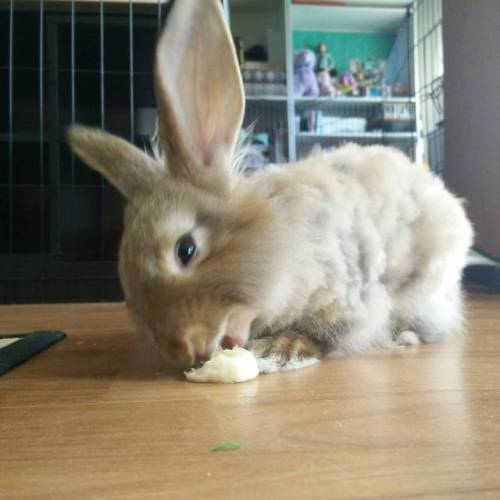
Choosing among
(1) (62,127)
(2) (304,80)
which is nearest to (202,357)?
(1) (62,127)

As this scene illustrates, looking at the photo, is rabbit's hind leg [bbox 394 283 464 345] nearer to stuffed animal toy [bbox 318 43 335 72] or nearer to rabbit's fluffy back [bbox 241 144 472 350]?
rabbit's fluffy back [bbox 241 144 472 350]

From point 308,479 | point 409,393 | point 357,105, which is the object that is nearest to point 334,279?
point 409,393

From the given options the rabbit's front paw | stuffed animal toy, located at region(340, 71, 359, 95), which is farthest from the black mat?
stuffed animal toy, located at region(340, 71, 359, 95)

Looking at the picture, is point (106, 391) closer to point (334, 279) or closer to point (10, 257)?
point (334, 279)

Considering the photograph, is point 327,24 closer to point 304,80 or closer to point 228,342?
point 304,80

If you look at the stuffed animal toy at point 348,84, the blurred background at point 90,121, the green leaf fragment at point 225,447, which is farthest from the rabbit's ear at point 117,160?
the stuffed animal toy at point 348,84

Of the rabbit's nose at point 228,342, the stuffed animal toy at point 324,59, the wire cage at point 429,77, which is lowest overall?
the rabbit's nose at point 228,342

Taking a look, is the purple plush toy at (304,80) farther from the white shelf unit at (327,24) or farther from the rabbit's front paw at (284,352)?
the rabbit's front paw at (284,352)
